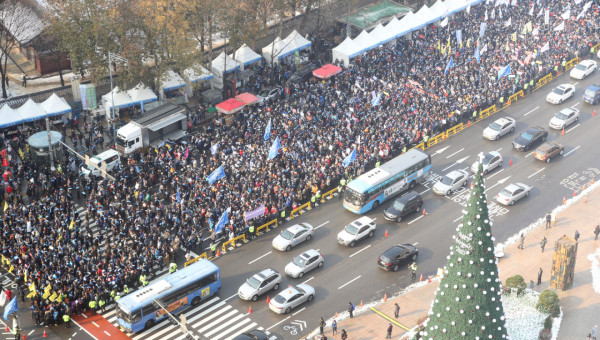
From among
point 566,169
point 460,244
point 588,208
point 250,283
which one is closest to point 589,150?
point 566,169

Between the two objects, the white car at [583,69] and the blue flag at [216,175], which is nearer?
the blue flag at [216,175]

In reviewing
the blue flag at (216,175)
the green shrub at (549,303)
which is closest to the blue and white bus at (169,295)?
the blue flag at (216,175)

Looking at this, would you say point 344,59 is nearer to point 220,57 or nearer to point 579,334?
point 220,57

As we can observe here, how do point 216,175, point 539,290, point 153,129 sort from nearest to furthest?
point 539,290 → point 216,175 → point 153,129

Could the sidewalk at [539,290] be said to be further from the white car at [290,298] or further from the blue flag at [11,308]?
the blue flag at [11,308]

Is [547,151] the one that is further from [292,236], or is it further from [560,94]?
[292,236]

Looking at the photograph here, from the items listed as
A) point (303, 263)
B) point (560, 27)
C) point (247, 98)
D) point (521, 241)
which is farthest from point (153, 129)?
point (560, 27)

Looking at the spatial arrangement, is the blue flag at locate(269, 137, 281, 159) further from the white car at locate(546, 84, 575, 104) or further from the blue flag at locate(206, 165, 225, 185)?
the white car at locate(546, 84, 575, 104)

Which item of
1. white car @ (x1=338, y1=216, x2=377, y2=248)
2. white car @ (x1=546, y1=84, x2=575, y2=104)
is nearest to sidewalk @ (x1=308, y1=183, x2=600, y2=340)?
white car @ (x1=338, y1=216, x2=377, y2=248)
